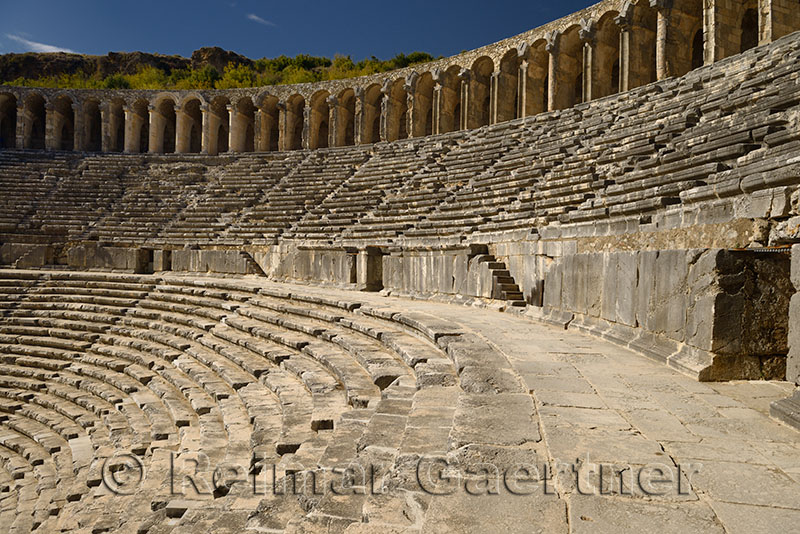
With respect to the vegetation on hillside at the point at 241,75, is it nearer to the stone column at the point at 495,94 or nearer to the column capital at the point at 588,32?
the stone column at the point at 495,94

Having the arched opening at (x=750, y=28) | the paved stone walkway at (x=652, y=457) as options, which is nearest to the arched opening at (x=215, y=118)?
the arched opening at (x=750, y=28)

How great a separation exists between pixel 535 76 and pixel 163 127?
62.8 ft

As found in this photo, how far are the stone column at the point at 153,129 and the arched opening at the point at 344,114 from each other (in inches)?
374

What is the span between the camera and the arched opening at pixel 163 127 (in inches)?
1056

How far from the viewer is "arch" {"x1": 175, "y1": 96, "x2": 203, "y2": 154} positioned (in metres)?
26.9

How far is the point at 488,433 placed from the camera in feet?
9.27

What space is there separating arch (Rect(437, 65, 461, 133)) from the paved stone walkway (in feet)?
62.6

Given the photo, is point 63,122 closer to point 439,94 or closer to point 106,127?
point 106,127

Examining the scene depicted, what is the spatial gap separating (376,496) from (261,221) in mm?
16983

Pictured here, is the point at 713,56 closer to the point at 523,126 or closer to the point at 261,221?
the point at 523,126

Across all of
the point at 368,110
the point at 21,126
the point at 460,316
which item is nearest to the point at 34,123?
the point at 21,126

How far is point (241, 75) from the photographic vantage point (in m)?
33.8

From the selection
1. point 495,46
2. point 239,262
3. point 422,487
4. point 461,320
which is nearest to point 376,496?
point 422,487

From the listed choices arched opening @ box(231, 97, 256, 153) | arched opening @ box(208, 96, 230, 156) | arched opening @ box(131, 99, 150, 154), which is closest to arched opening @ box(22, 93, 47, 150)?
arched opening @ box(131, 99, 150, 154)
